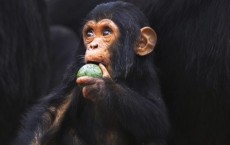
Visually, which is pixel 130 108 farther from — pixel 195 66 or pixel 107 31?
pixel 195 66

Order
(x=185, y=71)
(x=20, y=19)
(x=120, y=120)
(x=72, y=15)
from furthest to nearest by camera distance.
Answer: (x=72, y=15)
(x=20, y=19)
(x=185, y=71)
(x=120, y=120)

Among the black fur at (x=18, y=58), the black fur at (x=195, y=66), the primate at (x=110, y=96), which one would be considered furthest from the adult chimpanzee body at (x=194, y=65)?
the black fur at (x=18, y=58)

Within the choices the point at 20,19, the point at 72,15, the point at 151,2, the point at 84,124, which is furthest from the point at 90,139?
the point at 72,15

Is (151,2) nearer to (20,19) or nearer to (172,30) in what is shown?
(172,30)

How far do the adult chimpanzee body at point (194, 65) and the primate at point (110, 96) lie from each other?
7.5 inches

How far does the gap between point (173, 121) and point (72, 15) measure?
6.22 feet

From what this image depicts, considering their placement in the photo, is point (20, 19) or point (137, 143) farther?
point (20, 19)

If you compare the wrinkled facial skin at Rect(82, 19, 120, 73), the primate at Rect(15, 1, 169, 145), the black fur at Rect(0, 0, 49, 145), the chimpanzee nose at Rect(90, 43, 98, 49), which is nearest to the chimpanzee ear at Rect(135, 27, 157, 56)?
the primate at Rect(15, 1, 169, 145)

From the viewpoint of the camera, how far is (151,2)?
3.58 m

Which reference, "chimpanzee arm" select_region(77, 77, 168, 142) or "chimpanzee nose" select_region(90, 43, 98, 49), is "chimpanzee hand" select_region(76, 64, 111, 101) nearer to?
"chimpanzee arm" select_region(77, 77, 168, 142)

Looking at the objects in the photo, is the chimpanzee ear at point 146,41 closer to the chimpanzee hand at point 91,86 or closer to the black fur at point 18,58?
the chimpanzee hand at point 91,86

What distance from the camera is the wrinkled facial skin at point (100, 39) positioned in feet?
9.90

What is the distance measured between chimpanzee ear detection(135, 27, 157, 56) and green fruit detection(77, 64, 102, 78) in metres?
0.33

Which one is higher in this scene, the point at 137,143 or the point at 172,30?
the point at 172,30
